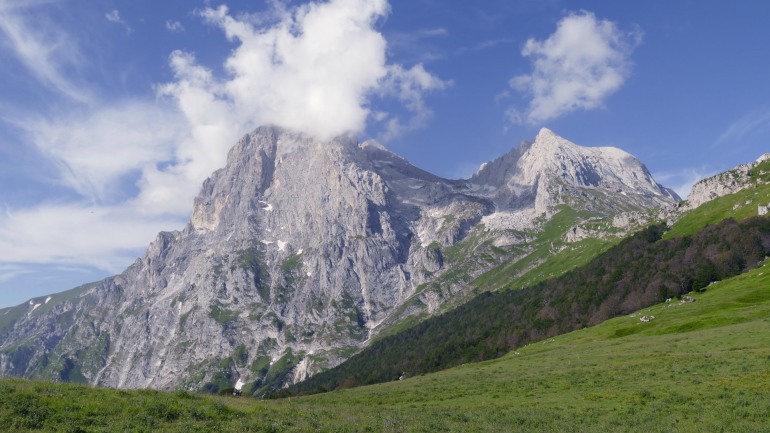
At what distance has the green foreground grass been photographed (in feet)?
86.6

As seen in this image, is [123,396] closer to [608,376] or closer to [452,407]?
[452,407]

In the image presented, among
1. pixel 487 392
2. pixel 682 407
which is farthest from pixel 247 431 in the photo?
pixel 487 392

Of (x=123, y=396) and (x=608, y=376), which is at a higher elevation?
(x=123, y=396)

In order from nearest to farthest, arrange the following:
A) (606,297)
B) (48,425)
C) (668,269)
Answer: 1. (48,425)
2. (668,269)
3. (606,297)

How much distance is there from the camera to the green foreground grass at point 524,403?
26391 mm

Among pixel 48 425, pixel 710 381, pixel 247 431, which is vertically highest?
pixel 48 425

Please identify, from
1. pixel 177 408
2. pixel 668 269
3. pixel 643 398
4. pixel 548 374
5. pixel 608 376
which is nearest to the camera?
pixel 177 408

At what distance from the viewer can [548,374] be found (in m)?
60.7

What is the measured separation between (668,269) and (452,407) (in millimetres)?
171566

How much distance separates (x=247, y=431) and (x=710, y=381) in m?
39.3

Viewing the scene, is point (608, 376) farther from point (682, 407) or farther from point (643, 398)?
point (682, 407)

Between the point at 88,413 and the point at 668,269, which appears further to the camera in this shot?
the point at 668,269

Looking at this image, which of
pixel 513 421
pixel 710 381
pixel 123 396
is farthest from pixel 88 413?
pixel 710 381

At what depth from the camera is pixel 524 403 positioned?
143ft
